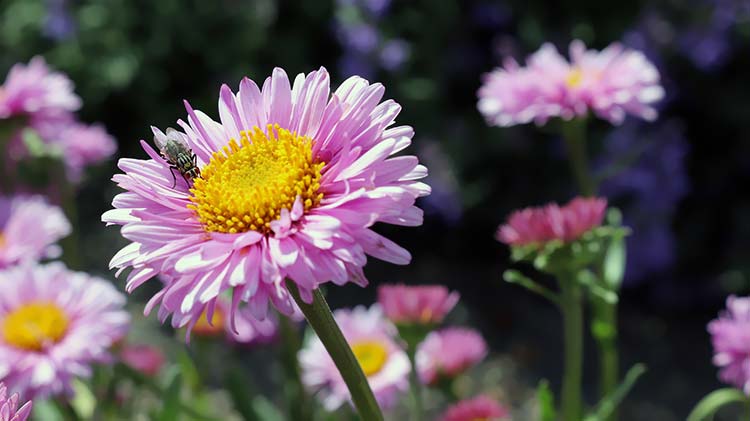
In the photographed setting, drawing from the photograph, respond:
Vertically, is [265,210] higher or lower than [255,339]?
lower

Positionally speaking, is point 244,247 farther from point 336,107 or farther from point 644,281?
point 644,281

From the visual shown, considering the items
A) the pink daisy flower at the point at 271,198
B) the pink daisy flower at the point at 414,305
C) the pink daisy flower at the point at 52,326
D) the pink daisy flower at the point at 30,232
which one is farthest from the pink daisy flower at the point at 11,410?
the pink daisy flower at the point at 30,232

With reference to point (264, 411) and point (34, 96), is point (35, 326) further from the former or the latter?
point (34, 96)

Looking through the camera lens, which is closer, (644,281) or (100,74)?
(644,281)

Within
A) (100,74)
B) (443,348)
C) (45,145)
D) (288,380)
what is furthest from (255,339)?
(100,74)

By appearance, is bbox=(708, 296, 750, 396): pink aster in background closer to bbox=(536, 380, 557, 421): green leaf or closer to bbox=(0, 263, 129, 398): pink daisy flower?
bbox=(536, 380, 557, 421): green leaf

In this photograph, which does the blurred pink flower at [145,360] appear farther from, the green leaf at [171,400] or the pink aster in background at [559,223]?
the pink aster in background at [559,223]

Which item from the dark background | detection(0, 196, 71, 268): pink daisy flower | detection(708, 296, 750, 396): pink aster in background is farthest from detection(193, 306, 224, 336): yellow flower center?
the dark background

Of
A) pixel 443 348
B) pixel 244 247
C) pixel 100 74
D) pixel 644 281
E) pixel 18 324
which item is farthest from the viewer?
pixel 100 74
